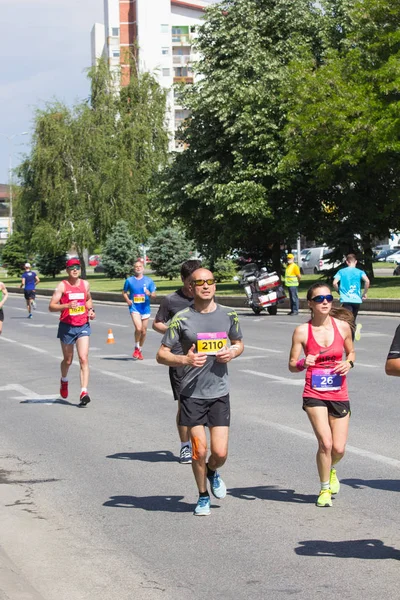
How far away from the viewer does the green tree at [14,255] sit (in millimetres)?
94625

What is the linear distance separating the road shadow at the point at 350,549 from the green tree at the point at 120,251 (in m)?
67.3

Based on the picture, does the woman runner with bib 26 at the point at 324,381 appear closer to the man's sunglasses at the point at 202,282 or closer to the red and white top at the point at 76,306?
the man's sunglasses at the point at 202,282

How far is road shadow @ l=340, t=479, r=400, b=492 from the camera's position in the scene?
793 centimetres

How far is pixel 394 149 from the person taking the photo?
3716 cm

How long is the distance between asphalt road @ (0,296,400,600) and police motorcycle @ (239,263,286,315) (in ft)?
56.9

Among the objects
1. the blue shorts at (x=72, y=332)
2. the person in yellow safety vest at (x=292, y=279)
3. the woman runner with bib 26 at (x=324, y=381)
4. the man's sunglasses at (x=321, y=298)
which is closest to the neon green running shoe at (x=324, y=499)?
the woman runner with bib 26 at (x=324, y=381)

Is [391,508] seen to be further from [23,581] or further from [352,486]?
[23,581]

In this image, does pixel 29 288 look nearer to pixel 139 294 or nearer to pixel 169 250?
pixel 139 294

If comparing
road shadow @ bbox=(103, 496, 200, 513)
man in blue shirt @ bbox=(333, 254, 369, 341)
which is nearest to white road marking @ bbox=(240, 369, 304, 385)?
man in blue shirt @ bbox=(333, 254, 369, 341)

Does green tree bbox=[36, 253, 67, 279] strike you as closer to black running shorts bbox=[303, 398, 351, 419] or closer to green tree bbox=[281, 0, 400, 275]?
green tree bbox=[281, 0, 400, 275]

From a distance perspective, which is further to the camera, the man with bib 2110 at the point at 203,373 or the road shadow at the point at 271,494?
the road shadow at the point at 271,494

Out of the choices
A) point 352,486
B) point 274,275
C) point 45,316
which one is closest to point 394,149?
point 274,275

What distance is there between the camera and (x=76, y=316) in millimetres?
13336

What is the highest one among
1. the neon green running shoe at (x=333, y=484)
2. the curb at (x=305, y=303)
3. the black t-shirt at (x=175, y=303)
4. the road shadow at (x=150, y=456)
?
the black t-shirt at (x=175, y=303)
